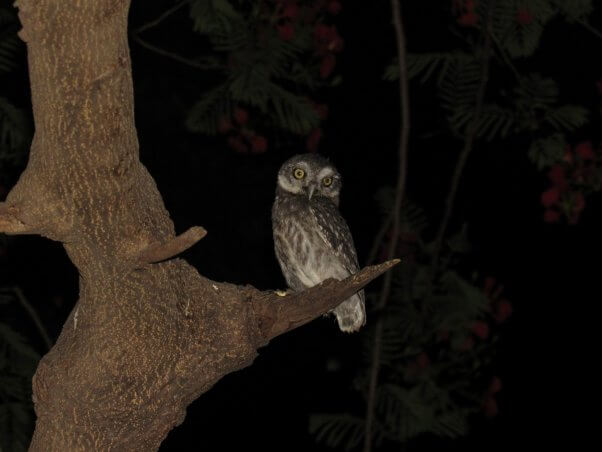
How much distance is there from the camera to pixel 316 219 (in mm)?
3449

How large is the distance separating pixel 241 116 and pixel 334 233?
0.73m

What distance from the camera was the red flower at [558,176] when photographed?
388 centimetres

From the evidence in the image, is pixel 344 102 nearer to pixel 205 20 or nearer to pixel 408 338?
pixel 408 338

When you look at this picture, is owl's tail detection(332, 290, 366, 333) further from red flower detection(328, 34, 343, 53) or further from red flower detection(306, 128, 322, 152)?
red flower detection(328, 34, 343, 53)

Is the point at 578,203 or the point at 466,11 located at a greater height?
the point at 466,11

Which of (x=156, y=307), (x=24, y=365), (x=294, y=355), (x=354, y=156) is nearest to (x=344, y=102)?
(x=354, y=156)

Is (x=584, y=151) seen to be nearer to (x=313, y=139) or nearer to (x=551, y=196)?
(x=551, y=196)

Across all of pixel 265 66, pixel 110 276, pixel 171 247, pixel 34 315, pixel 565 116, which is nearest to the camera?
pixel 171 247

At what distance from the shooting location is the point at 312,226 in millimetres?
3457

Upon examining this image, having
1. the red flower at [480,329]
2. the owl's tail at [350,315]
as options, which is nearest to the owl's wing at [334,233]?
the owl's tail at [350,315]

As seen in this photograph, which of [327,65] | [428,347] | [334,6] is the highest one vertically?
[334,6]

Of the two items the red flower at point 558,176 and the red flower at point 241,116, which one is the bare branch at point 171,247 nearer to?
the red flower at point 241,116

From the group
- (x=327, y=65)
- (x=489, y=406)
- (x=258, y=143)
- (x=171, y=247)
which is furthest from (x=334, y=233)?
(x=171, y=247)

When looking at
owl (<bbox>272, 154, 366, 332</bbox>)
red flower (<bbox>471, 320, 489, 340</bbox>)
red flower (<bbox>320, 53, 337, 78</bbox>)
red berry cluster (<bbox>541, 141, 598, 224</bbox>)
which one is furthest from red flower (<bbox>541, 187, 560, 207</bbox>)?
red flower (<bbox>320, 53, 337, 78</bbox>)
